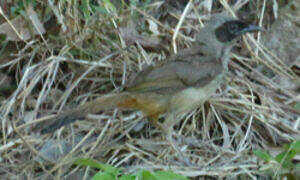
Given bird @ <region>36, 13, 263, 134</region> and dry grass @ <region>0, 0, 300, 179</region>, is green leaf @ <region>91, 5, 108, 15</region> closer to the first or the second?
dry grass @ <region>0, 0, 300, 179</region>

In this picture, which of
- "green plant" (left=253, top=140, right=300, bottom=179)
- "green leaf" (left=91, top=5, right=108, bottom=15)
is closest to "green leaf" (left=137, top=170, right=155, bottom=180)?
"green plant" (left=253, top=140, right=300, bottom=179)

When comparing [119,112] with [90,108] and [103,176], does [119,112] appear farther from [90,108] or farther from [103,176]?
[103,176]

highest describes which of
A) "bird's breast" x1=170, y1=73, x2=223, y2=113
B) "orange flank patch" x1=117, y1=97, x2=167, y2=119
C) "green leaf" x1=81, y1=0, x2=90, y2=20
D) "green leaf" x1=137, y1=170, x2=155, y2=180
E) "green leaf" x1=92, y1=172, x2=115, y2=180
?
"green leaf" x1=81, y1=0, x2=90, y2=20

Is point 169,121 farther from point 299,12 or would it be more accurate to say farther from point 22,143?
point 299,12

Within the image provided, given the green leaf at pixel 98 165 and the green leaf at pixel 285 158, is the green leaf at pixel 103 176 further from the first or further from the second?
the green leaf at pixel 285 158

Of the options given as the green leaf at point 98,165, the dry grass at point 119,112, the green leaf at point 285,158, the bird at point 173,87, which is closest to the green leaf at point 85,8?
the dry grass at point 119,112

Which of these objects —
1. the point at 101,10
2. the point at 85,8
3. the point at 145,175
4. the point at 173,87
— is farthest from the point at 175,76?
the point at 145,175
